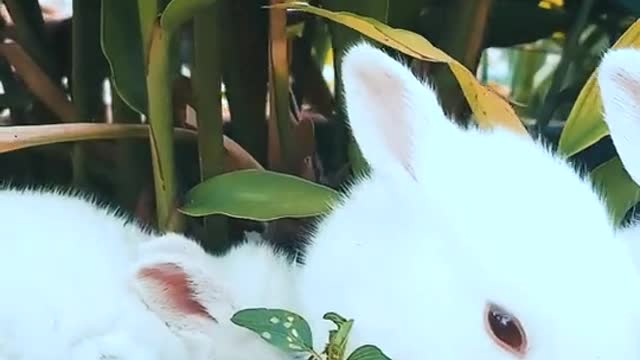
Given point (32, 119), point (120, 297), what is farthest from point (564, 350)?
point (32, 119)

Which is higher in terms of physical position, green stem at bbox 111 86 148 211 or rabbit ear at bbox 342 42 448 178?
rabbit ear at bbox 342 42 448 178

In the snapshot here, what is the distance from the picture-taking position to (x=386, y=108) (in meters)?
0.68

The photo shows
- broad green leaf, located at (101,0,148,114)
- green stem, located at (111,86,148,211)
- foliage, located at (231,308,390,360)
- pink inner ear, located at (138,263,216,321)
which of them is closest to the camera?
foliage, located at (231,308,390,360)

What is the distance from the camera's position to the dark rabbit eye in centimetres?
58

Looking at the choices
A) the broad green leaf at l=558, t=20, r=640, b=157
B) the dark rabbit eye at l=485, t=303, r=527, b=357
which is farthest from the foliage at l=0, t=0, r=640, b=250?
the dark rabbit eye at l=485, t=303, r=527, b=357

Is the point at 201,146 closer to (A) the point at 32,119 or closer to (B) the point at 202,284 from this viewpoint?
(B) the point at 202,284

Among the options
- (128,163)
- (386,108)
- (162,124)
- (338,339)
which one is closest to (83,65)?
(128,163)

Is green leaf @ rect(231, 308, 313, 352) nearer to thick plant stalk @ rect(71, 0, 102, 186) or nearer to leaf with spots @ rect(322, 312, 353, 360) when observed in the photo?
leaf with spots @ rect(322, 312, 353, 360)

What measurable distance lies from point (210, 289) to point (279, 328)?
14 centimetres

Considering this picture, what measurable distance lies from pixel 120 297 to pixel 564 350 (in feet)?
0.86

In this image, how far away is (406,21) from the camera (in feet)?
2.75

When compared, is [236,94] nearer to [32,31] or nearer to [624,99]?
[32,31]


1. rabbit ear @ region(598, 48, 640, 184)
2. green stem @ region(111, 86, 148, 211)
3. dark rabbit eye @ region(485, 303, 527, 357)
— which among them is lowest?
green stem @ region(111, 86, 148, 211)

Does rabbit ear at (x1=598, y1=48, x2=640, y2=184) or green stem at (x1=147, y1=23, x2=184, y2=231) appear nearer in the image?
rabbit ear at (x1=598, y1=48, x2=640, y2=184)
